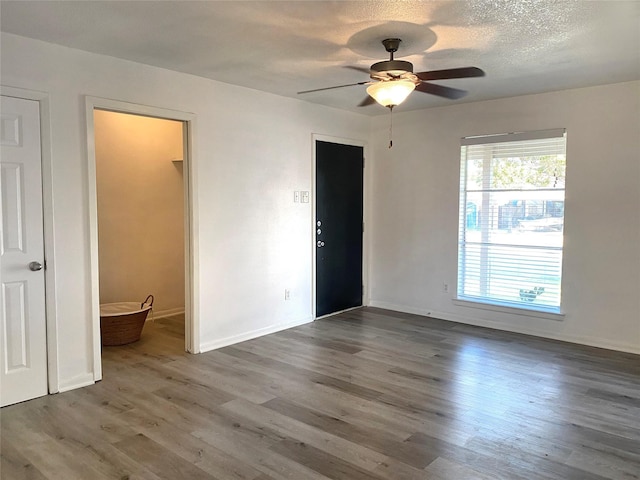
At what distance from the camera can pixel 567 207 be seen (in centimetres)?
482

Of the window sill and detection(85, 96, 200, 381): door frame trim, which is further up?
detection(85, 96, 200, 381): door frame trim

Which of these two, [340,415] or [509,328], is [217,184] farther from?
[509,328]

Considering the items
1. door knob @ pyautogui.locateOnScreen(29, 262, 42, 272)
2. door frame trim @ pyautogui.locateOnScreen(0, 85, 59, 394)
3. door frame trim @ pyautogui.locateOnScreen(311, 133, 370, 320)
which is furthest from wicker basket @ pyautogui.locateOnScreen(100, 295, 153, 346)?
door frame trim @ pyautogui.locateOnScreen(311, 133, 370, 320)

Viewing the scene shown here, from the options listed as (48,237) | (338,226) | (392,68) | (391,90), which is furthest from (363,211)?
(48,237)

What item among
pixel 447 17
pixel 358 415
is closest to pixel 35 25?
pixel 447 17

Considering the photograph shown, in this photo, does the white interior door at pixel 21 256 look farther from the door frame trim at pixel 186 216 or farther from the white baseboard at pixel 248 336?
the white baseboard at pixel 248 336

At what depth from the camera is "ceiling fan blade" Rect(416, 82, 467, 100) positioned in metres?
3.69

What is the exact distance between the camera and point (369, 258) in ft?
21.0

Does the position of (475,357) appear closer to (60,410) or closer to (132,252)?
(60,410)

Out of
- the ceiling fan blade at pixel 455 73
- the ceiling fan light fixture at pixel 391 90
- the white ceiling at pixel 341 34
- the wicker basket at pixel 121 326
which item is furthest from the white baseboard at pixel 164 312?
the ceiling fan blade at pixel 455 73

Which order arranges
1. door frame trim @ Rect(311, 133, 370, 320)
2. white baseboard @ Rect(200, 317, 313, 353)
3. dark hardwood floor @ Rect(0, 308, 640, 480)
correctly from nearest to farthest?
dark hardwood floor @ Rect(0, 308, 640, 480), white baseboard @ Rect(200, 317, 313, 353), door frame trim @ Rect(311, 133, 370, 320)

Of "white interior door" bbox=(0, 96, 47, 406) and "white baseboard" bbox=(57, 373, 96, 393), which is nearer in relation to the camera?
"white interior door" bbox=(0, 96, 47, 406)

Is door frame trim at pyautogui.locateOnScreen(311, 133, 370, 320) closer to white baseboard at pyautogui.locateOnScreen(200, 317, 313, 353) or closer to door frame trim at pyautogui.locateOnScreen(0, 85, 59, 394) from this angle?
white baseboard at pyautogui.locateOnScreen(200, 317, 313, 353)

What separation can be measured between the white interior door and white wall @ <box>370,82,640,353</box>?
4056 millimetres
